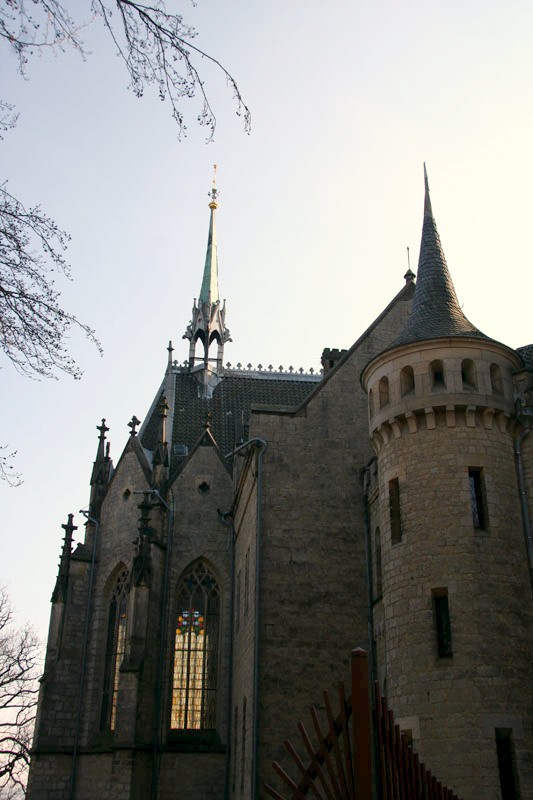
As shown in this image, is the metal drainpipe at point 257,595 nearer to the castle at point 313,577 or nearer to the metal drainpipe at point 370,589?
the castle at point 313,577

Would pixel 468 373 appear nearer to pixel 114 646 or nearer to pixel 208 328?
pixel 114 646

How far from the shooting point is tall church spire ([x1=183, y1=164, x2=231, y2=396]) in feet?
129

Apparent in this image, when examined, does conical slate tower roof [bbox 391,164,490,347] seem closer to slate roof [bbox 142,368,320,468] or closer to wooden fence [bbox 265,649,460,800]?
wooden fence [bbox 265,649,460,800]

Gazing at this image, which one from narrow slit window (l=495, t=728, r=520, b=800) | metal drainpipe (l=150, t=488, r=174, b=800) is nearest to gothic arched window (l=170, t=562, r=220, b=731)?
metal drainpipe (l=150, t=488, r=174, b=800)

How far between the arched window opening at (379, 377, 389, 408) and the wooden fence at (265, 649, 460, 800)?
8869 mm

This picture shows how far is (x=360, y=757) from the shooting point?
374 inches

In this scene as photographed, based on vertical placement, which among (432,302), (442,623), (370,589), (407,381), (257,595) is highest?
(432,302)

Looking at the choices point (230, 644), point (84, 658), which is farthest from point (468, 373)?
point (84, 658)

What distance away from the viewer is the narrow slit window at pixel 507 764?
14875 mm

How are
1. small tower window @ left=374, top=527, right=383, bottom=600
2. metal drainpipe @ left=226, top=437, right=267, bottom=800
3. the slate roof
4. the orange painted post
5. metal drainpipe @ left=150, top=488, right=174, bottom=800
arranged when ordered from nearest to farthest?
the orange painted post < metal drainpipe @ left=226, top=437, right=267, bottom=800 < small tower window @ left=374, top=527, right=383, bottom=600 < metal drainpipe @ left=150, top=488, right=174, bottom=800 < the slate roof

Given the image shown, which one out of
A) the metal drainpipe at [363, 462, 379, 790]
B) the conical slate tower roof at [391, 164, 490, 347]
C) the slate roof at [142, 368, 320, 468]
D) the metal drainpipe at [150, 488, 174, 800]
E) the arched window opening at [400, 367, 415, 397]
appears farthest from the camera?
the slate roof at [142, 368, 320, 468]

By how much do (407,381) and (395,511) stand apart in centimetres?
281

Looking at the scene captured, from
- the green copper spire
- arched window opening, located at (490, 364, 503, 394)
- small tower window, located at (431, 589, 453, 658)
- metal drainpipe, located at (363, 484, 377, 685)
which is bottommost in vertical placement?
small tower window, located at (431, 589, 453, 658)

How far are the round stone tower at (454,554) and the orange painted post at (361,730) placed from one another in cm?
632
